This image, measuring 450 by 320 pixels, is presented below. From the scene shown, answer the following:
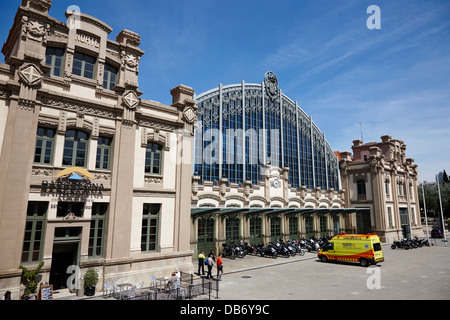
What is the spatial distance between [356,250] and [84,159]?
70.7 feet

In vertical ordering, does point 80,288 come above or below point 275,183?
below

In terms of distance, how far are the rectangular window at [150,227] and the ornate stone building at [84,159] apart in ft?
0.21

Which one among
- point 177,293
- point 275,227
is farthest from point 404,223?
point 177,293

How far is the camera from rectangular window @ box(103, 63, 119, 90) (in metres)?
17.9

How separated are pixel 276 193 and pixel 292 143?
921 cm

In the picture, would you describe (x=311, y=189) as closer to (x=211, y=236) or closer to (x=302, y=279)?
(x=211, y=236)

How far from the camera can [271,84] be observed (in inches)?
1538

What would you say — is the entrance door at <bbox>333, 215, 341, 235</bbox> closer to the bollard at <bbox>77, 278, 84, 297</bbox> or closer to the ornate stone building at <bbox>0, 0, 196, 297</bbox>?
the ornate stone building at <bbox>0, 0, 196, 297</bbox>

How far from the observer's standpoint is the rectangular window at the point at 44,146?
14.7 meters

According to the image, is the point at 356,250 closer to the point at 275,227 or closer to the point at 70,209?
the point at 275,227

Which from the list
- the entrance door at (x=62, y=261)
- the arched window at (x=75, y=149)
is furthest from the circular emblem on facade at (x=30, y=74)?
the entrance door at (x=62, y=261)

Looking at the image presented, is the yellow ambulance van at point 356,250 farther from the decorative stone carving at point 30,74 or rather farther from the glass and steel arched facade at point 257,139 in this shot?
the decorative stone carving at point 30,74

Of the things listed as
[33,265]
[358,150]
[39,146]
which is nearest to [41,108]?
[39,146]

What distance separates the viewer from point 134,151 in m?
17.8
